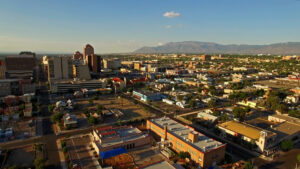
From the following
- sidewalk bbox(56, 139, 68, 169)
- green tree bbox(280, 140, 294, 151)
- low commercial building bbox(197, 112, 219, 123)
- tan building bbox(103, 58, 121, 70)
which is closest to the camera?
sidewalk bbox(56, 139, 68, 169)

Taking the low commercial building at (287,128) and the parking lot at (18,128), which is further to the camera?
the parking lot at (18,128)

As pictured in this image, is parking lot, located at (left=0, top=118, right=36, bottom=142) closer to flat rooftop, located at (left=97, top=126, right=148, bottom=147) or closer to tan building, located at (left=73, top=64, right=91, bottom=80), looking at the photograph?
flat rooftop, located at (left=97, top=126, right=148, bottom=147)

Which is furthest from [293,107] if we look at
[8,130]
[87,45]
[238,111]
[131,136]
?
[87,45]

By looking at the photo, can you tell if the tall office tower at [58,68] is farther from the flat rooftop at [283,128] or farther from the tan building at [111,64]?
the flat rooftop at [283,128]

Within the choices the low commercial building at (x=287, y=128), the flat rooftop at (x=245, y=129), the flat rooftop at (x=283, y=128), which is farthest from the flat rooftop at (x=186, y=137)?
the flat rooftop at (x=283, y=128)

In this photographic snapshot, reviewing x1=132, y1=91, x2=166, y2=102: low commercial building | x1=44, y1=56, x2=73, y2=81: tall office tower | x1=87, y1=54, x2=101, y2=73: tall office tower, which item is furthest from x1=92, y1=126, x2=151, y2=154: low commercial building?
x1=87, y1=54, x2=101, y2=73: tall office tower

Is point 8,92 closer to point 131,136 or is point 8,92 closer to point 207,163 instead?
point 131,136

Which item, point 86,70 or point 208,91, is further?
point 86,70
